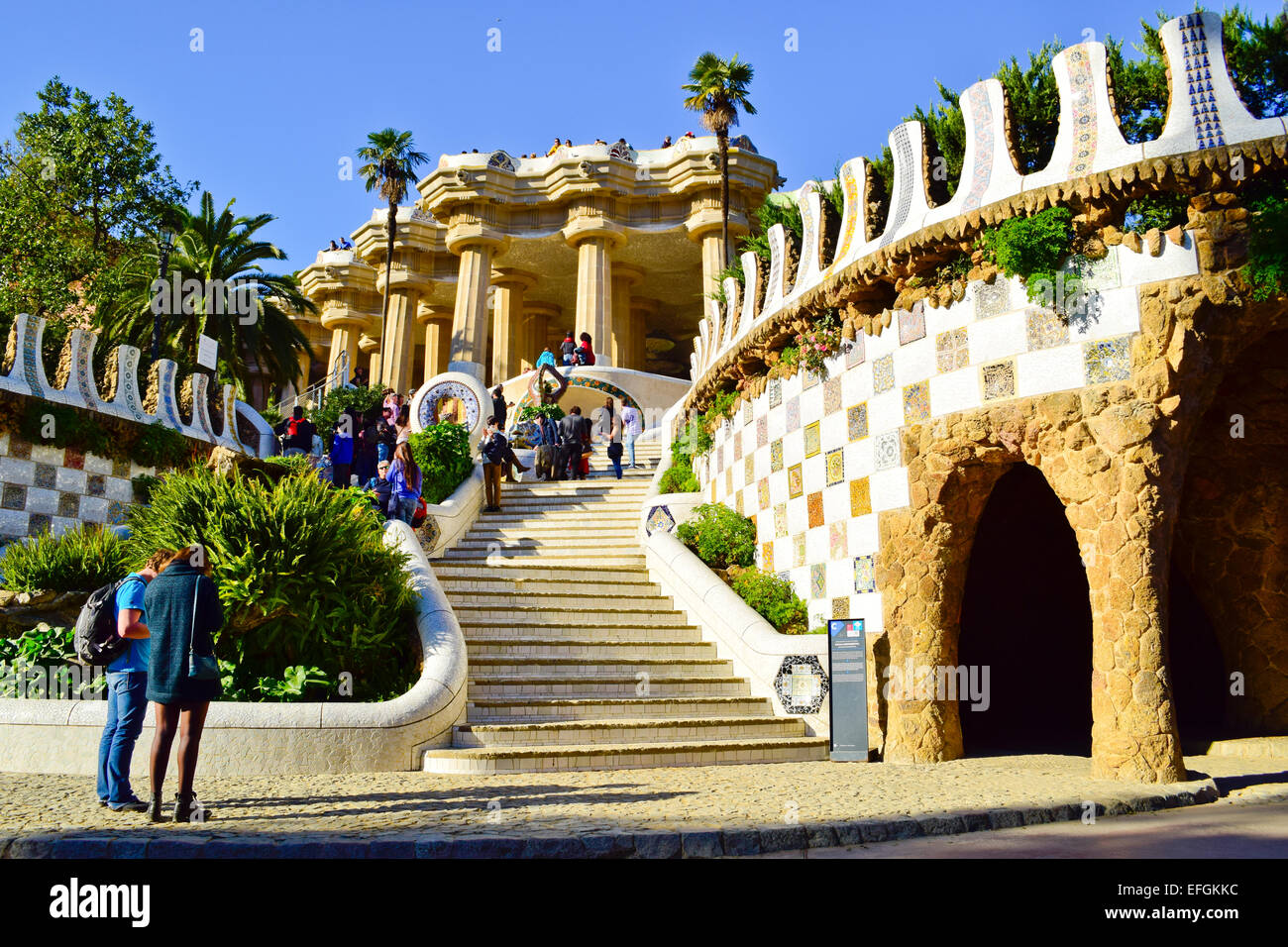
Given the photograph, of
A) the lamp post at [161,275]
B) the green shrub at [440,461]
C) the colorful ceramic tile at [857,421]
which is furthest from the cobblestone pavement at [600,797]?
the lamp post at [161,275]

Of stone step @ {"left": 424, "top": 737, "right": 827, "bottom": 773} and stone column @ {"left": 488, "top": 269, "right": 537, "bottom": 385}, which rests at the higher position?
stone column @ {"left": 488, "top": 269, "right": 537, "bottom": 385}

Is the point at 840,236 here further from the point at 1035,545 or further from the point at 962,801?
the point at 962,801

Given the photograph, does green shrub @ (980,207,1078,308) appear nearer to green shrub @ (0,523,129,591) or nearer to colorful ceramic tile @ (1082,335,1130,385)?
colorful ceramic tile @ (1082,335,1130,385)

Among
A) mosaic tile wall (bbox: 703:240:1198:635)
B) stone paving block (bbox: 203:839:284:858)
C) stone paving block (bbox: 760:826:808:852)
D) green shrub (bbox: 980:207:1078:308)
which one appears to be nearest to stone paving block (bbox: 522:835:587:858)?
stone paving block (bbox: 760:826:808:852)

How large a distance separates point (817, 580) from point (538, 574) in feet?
12.7

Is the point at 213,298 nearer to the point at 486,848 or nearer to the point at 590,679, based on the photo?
the point at 590,679

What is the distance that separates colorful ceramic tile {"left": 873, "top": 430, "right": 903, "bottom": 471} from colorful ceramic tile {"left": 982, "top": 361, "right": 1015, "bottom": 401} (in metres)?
1.18

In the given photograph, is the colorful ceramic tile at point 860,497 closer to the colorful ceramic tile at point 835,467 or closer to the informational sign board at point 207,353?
the colorful ceramic tile at point 835,467

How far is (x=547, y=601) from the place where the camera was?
12.9 m

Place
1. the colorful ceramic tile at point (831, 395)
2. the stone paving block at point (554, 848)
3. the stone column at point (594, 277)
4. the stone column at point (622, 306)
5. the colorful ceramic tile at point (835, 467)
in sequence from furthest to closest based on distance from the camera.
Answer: the stone column at point (622, 306) → the stone column at point (594, 277) → the colorful ceramic tile at point (831, 395) → the colorful ceramic tile at point (835, 467) → the stone paving block at point (554, 848)

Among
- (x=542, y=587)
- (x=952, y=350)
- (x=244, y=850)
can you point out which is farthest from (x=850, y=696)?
(x=244, y=850)

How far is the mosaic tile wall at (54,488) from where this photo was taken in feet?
51.1

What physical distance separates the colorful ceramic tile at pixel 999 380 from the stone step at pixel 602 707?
4.07 metres

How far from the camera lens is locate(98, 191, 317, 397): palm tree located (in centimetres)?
2848
